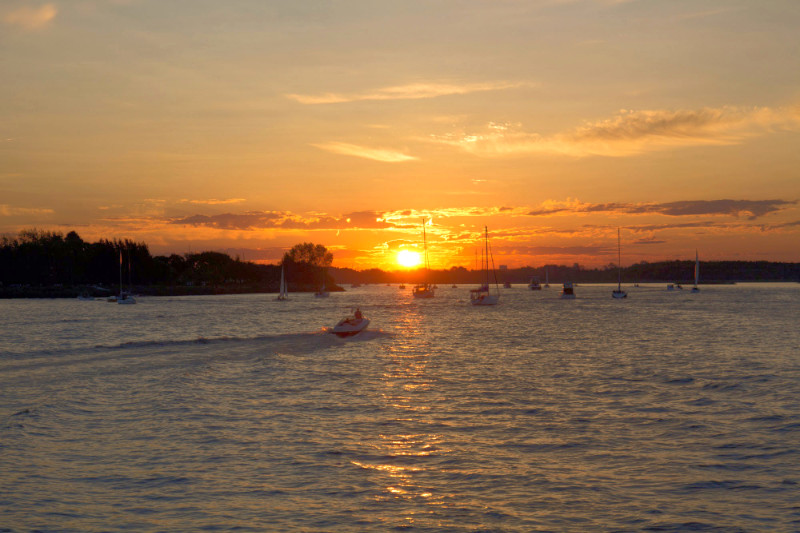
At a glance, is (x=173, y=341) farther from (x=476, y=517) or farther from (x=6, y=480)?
(x=476, y=517)

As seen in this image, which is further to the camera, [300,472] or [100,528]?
[300,472]

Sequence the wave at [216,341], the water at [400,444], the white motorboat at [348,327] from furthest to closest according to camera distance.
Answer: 1. the white motorboat at [348,327]
2. the wave at [216,341]
3. the water at [400,444]

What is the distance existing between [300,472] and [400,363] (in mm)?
28500

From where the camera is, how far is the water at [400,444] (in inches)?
600

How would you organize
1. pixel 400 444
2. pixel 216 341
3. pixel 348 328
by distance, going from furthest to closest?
pixel 348 328 < pixel 216 341 < pixel 400 444

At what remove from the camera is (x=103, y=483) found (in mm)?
17719

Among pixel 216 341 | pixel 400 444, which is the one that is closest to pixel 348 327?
pixel 216 341

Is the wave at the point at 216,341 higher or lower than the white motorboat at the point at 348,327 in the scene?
lower

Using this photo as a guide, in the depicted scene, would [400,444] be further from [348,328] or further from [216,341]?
[348,328]

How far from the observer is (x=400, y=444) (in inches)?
867

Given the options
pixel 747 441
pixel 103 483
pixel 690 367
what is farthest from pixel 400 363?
pixel 103 483

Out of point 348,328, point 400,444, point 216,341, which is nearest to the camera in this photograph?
point 400,444

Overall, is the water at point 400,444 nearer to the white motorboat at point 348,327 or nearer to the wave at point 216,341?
the wave at point 216,341

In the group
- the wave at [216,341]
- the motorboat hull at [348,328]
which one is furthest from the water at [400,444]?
the motorboat hull at [348,328]
